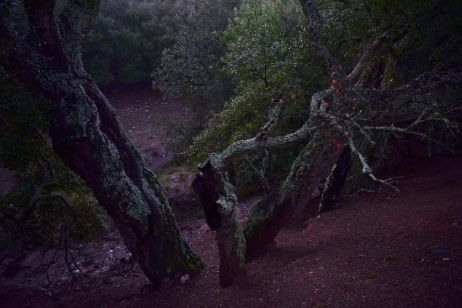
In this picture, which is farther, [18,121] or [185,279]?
[185,279]

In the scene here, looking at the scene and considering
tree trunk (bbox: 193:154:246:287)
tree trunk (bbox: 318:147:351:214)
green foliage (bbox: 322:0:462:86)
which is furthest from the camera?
tree trunk (bbox: 318:147:351:214)

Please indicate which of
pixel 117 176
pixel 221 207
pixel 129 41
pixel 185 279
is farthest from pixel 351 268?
pixel 129 41

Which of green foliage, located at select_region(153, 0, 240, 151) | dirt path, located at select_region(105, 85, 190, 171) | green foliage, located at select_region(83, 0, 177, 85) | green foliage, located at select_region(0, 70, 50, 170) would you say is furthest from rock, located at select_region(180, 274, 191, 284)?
green foliage, located at select_region(83, 0, 177, 85)

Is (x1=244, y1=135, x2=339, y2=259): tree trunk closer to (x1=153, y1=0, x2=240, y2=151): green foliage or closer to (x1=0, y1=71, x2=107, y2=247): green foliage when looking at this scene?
(x1=0, y1=71, x2=107, y2=247): green foliage

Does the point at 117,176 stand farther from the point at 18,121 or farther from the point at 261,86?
the point at 261,86

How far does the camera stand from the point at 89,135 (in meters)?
5.23

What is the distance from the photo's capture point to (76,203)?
27.2 feet

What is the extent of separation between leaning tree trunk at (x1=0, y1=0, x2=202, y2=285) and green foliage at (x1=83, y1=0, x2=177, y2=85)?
1687cm

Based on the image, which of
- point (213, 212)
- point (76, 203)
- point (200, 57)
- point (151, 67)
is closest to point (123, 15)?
point (151, 67)

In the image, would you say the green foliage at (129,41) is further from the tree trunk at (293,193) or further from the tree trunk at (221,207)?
the tree trunk at (221,207)

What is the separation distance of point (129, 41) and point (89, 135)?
1862cm

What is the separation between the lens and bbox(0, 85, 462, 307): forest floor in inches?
181

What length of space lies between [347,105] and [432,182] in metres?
3.32

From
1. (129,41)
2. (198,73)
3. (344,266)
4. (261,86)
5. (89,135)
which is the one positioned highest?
(129,41)
